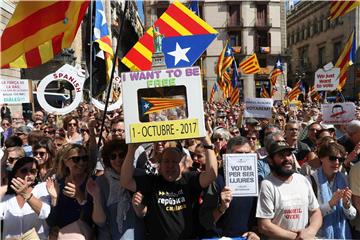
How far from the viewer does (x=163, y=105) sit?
327cm

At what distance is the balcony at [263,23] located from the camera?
1829 inches

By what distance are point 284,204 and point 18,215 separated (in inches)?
82.6

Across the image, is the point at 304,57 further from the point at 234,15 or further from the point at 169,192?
the point at 169,192

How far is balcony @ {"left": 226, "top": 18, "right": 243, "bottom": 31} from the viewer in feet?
151

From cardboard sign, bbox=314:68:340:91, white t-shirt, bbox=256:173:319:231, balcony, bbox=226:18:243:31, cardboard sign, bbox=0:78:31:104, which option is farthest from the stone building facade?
white t-shirt, bbox=256:173:319:231

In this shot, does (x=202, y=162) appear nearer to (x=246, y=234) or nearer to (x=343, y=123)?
(x=246, y=234)

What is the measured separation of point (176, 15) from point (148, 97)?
4019mm

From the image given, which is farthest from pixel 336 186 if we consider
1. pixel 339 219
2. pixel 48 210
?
pixel 48 210

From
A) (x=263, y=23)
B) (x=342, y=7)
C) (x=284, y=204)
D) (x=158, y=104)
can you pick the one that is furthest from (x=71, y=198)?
(x=263, y=23)

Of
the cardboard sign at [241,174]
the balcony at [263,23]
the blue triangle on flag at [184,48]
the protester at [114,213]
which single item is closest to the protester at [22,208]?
the protester at [114,213]

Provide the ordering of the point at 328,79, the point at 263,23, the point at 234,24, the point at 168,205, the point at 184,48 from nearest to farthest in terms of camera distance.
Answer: the point at 168,205
the point at 184,48
the point at 328,79
the point at 234,24
the point at 263,23

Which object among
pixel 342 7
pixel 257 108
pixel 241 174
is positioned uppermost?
pixel 342 7

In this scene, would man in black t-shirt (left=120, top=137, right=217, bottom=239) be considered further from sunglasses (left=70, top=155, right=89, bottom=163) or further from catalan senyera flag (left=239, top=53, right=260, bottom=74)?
catalan senyera flag (left=239, top=53, right=260, bottom=74)

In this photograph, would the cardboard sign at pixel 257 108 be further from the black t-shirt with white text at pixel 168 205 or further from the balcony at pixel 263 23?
the balcony at pixel 263 23
